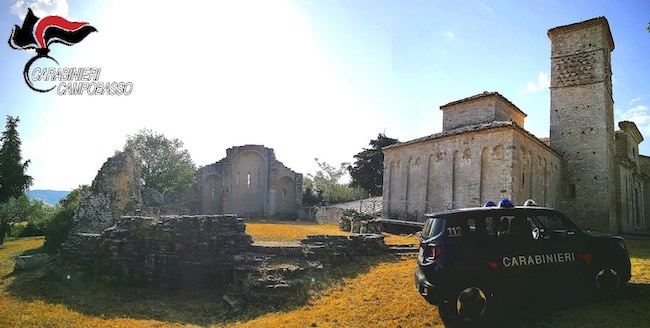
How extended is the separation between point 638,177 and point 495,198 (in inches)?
814

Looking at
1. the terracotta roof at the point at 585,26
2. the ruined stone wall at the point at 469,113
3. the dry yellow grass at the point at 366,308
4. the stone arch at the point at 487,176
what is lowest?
the dry yellow grass at the point at 366,308

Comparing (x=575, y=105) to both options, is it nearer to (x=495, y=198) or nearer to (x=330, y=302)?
(x=495, y=198)

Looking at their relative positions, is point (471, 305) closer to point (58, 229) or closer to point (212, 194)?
point (58, 229)

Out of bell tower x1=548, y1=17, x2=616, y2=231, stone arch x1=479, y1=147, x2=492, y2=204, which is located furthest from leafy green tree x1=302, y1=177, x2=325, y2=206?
bell tower x1=548, y1=17, x2=616, y2=231

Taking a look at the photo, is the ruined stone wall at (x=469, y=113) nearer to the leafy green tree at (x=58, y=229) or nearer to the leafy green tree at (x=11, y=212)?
the leafy green tree at (x=58, y=229)

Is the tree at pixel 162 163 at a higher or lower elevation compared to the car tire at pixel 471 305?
higher

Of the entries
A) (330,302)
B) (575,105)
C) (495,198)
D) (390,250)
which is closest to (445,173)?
(495,198)

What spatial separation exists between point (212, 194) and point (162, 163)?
6063 mm

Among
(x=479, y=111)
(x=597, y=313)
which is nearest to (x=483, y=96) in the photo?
(x=479, y=111)

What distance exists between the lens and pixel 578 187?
22531mm

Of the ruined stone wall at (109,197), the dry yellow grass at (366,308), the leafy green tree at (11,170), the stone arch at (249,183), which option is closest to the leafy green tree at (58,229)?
the ruined stone wall at (109,197)

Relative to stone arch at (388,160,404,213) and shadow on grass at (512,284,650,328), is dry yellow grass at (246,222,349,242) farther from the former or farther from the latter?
shadow on grass at (512,284,650,328)

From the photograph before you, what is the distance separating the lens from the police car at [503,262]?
18.5ft

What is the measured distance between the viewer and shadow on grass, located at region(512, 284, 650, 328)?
5.46m
